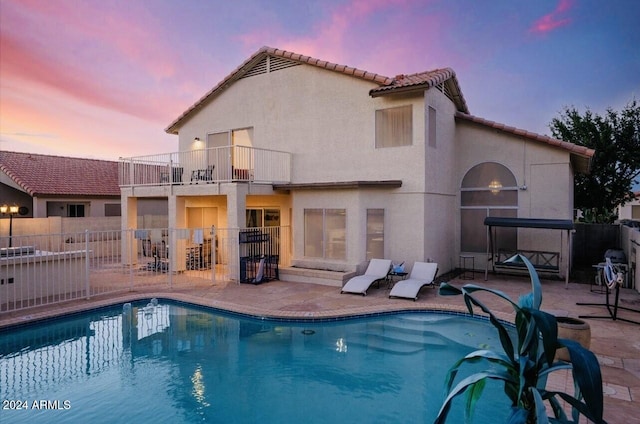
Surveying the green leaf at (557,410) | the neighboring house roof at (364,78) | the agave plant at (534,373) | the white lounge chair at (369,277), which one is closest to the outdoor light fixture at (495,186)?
the neighboring house roof at (364,78)

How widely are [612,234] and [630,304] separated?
10.5 metres

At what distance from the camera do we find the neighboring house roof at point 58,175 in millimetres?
26141

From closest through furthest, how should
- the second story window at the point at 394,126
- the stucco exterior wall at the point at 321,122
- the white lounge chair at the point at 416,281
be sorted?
the white lounge chair at the point at 416,281, the second story window at the point at 394,126, the stucco exterior wall at the point at 321,122

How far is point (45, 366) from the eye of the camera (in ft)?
28.1

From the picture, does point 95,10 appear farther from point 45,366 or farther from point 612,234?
point 612,234

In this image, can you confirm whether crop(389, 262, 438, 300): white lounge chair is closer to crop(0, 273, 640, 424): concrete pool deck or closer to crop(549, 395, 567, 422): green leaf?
crop(0, 273, 640, 424): concrete pool deck

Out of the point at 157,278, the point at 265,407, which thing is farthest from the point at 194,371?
the point at 157,278

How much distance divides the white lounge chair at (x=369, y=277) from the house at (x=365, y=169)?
814mm

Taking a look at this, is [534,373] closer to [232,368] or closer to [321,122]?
[232,368]

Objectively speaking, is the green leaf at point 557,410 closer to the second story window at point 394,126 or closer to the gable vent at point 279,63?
the second story window at point 394,126

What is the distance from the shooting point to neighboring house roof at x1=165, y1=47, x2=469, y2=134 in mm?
14750

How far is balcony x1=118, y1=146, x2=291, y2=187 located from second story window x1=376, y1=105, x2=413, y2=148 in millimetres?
4501

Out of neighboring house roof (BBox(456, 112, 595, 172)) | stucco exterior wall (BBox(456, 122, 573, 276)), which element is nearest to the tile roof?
neighboring house roof (BBox(456, 112, 595, 172))

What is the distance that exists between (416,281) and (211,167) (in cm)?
1156
